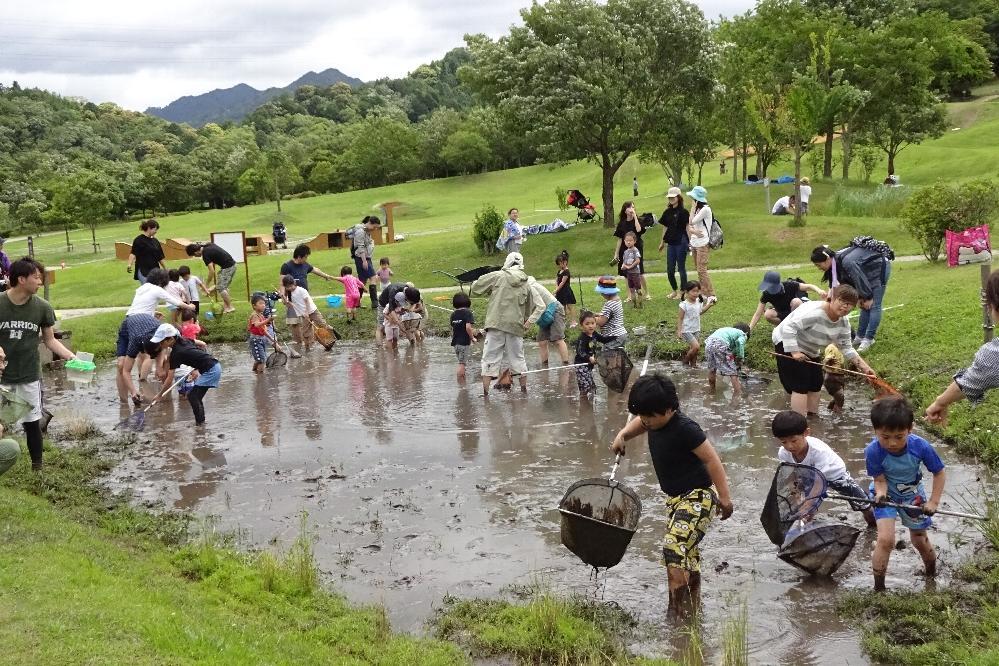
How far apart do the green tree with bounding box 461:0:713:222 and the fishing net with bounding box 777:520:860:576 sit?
61.0 feet

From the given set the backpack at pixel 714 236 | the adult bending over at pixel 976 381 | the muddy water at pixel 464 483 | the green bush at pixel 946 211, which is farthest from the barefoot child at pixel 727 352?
the green bush at pixel 946 211

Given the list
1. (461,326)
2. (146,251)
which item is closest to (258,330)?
(461,326)

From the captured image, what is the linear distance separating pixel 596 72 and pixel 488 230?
4.96 metres

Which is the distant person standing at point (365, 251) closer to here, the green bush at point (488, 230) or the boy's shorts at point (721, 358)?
the green bush at point (488, 230)

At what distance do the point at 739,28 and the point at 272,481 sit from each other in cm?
3976

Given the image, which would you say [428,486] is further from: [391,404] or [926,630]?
[926,630]

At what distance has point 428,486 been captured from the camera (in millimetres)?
9617

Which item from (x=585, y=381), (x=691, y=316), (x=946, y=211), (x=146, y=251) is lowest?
(x=585, y=381)

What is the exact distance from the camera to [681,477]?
6621mm

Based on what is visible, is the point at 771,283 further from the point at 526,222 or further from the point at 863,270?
the point at 526,222

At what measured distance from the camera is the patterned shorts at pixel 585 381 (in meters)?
12.7

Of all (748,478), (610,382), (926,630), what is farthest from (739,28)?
(926,630)

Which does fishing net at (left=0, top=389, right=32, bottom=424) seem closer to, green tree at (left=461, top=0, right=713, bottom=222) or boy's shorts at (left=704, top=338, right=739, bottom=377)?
boy's shorts at (left=704, top=338, right=739, bottom=377)

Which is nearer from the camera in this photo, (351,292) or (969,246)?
(969,246)
